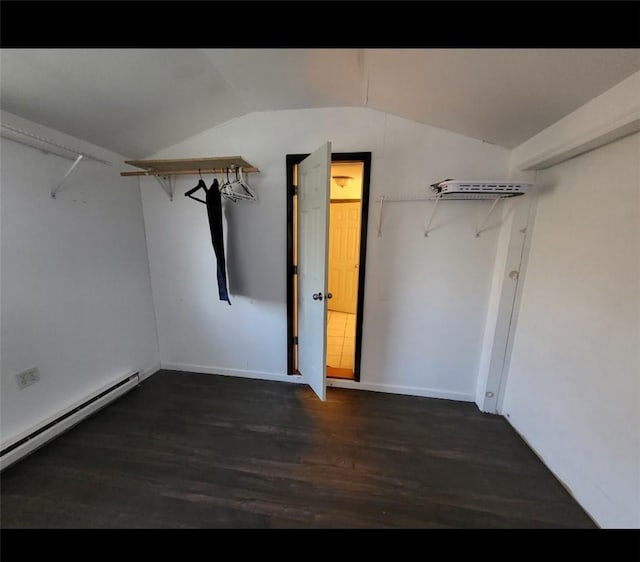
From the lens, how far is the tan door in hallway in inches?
159

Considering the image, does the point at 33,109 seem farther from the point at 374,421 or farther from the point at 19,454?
the point at 374,421

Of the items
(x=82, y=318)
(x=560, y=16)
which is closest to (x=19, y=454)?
(x=82, y=318)

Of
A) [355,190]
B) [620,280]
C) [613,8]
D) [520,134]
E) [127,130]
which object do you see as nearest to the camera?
[613,8]

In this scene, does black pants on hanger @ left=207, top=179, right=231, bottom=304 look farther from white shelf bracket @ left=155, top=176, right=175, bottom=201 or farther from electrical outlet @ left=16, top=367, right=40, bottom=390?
electrical outlet @ left=16, top=367, right=40, bottom=390

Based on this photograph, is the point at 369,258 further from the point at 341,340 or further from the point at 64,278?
the point at 64,278

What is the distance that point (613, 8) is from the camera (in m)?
0.43

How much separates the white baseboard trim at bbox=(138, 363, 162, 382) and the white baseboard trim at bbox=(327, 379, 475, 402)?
1.80m

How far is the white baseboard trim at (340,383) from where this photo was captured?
7.02 ft

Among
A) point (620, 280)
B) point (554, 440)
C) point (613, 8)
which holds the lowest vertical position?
point (554, 440)

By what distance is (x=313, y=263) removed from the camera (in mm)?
1848

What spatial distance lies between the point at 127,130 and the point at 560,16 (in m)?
2.41

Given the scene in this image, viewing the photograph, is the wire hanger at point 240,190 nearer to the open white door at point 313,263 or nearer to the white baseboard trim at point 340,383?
the open white door at point 313,263

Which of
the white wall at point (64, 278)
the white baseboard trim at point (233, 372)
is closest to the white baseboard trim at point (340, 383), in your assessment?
the white baseboard trim at point (233, 372)

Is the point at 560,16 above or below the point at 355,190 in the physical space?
below
